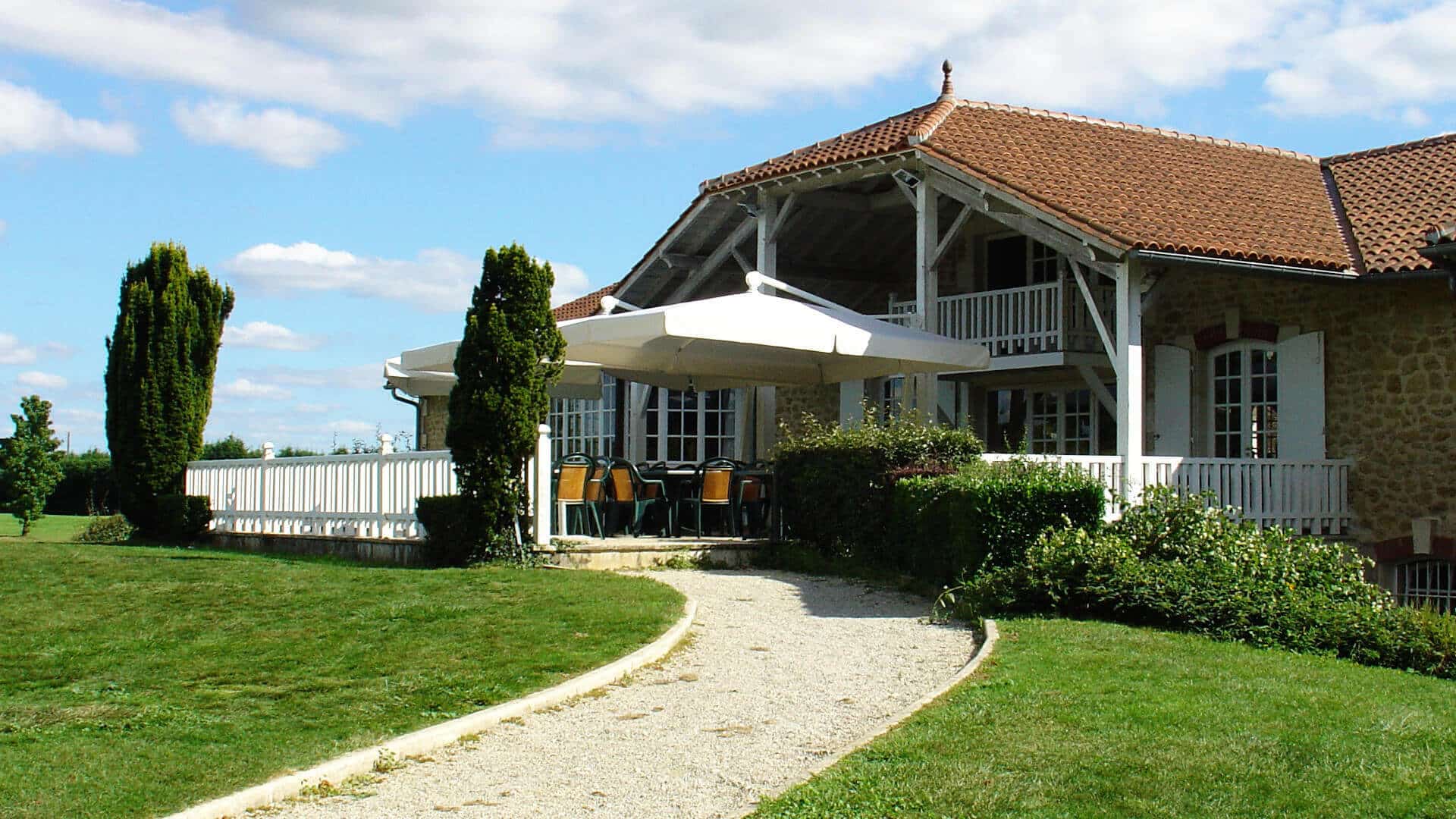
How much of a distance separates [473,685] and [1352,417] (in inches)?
436

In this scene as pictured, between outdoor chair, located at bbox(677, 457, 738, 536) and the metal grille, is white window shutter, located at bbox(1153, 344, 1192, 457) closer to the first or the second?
the metal grille

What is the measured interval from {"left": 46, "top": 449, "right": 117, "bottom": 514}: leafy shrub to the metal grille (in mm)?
29113

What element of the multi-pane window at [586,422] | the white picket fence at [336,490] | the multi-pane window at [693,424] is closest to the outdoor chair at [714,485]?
the white picket fence at [336,490]

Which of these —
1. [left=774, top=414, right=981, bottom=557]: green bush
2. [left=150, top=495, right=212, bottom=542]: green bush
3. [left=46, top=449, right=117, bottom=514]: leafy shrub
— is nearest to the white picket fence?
[left=150, top=495, right=212, bottom=542]: green bush

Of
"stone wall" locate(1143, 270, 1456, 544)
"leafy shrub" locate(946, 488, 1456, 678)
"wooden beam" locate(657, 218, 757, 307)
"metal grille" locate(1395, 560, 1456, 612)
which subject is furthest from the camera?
"wooden beam" locate(657, 218, 757, 307)

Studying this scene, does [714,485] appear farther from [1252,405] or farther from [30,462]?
[30,462]

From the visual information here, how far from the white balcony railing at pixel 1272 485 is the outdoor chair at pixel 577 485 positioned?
4.69m

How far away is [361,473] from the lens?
596 inches

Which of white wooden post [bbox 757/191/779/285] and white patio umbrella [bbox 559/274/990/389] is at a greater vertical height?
white wooden post [bbox 757/191/779/285]

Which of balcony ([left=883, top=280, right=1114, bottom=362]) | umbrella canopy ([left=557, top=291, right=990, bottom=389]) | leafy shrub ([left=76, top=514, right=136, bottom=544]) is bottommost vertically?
leafy shrub ([left=76, top=514, right=136, bottom=544])

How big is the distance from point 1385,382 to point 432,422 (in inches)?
692

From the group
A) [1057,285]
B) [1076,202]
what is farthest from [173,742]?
[1057,285]

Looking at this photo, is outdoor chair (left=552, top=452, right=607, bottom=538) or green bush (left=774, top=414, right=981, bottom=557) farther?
outdoor chair (left=552, top=452, right=607, bottom=538)

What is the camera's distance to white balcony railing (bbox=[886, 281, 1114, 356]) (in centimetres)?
1661
